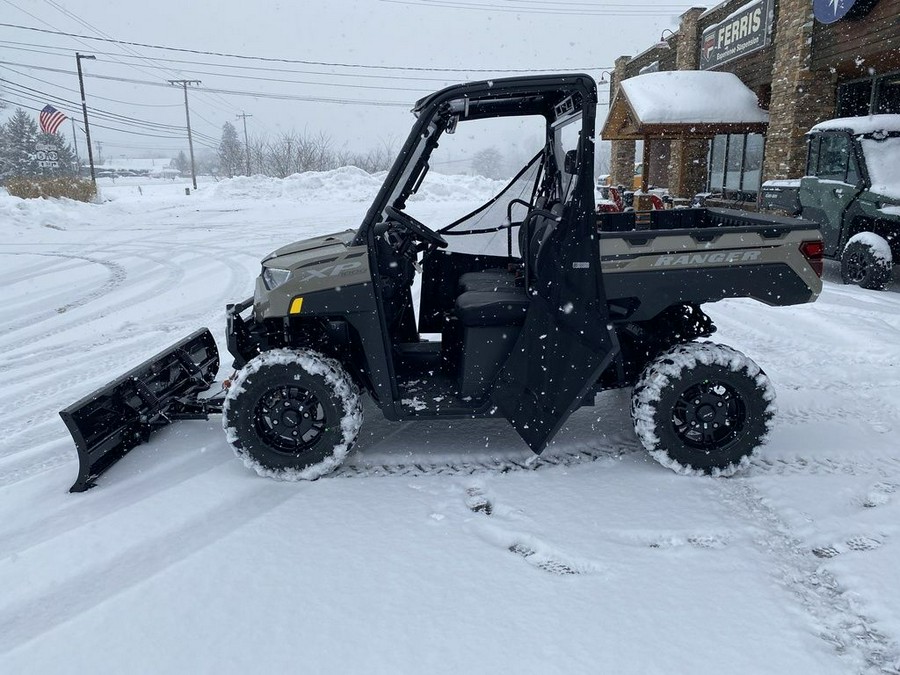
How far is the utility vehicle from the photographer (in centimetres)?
830

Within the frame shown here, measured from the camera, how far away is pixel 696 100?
15.8 m

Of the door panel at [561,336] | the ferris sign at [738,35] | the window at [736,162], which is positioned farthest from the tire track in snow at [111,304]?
the window at [736,162]

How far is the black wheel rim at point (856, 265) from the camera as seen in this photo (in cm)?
840

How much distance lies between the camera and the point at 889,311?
6926 mm

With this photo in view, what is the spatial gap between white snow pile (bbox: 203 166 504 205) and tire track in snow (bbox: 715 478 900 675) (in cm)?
2297

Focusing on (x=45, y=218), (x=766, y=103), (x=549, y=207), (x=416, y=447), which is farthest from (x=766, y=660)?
(x=45, y=218)

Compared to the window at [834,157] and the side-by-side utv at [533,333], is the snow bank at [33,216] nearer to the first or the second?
the side-by-side utv at [533,333]

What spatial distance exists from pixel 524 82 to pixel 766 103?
15506mm

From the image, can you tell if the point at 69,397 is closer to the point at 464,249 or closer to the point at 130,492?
the point at 130,492

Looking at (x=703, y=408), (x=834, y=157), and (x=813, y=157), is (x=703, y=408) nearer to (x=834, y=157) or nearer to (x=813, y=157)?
(x=834, y=157)

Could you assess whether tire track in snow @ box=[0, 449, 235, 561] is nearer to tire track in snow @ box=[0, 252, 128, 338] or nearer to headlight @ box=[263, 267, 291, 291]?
headlight @ box=[263, 267, 291, 291]

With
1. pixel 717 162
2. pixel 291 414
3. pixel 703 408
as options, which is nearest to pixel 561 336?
pixel 703 408

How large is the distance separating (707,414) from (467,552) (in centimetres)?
155

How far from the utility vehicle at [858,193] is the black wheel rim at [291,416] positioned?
797 cm
